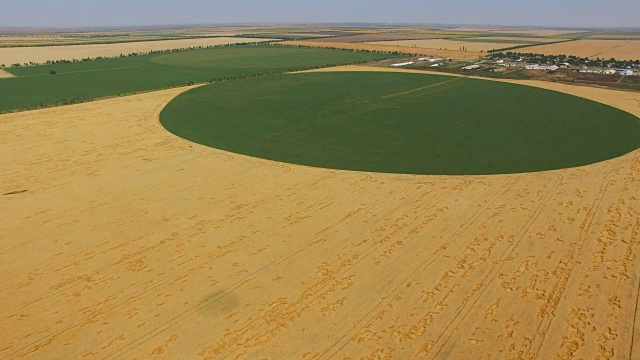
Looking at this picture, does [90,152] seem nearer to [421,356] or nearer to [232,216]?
[232,216]

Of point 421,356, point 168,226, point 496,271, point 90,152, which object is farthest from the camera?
point 90,152

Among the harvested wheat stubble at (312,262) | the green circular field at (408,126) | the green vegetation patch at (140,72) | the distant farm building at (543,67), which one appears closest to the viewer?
the harvested wheat stubble at (312,262)

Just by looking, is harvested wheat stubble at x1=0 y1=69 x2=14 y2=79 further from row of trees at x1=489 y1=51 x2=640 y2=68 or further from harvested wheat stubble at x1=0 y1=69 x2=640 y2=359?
row of trees at x1=489 y1=51 x2=640 y2=68

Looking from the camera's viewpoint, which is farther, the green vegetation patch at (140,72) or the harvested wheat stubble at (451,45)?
the harvested wheat stubble at (451,45)

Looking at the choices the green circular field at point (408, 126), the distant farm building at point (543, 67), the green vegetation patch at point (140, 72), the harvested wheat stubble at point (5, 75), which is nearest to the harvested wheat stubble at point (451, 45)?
the green vegetation patch at point (140, 72)

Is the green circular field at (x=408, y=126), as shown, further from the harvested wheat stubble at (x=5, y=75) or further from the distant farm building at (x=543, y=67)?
the harvested wheat stubble at (x=5, y=75)

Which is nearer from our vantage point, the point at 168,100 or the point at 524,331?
the point at 524,331

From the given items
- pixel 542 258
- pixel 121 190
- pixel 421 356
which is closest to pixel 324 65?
pixel 121 190

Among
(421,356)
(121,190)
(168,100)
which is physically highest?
(168,100)
